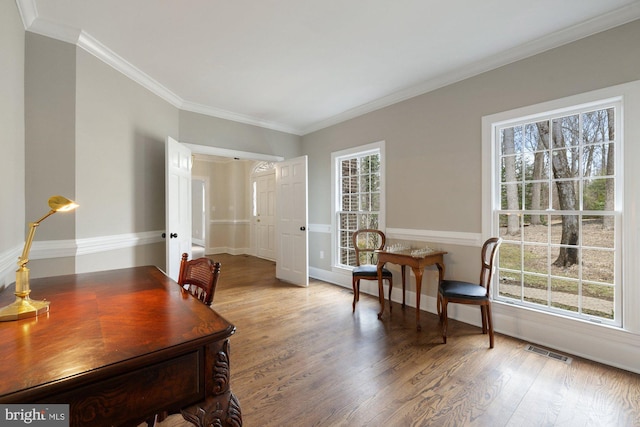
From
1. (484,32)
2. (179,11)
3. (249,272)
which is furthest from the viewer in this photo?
(249,272)

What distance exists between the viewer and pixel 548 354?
91.5 inches

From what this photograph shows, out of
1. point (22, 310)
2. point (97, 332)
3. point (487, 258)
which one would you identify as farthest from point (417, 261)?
point (22, 310)

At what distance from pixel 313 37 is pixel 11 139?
7.54 ft

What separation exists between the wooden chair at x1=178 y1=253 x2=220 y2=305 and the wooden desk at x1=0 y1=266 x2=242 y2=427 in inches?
11.6

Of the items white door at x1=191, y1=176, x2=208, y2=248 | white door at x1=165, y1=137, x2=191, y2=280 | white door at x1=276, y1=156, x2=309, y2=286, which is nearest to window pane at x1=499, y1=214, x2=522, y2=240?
white door at x1=276, y1=156, x2=309, y2=286

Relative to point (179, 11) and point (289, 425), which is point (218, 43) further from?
point (289, 425)

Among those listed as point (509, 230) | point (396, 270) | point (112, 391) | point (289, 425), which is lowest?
point (289, 425)

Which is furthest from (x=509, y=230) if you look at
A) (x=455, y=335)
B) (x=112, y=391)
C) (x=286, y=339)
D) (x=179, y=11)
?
(x=179, y=11)

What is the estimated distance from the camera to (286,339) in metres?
2.59

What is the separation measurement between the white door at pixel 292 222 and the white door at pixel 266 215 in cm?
183

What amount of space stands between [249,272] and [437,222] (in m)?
3.58

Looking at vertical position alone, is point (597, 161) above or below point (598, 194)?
above

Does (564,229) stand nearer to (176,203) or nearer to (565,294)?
(565,294)

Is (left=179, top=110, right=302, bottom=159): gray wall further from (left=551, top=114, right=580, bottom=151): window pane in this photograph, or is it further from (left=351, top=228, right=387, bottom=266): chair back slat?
(left=551, top=114, right=580, bottom=151): window pane
